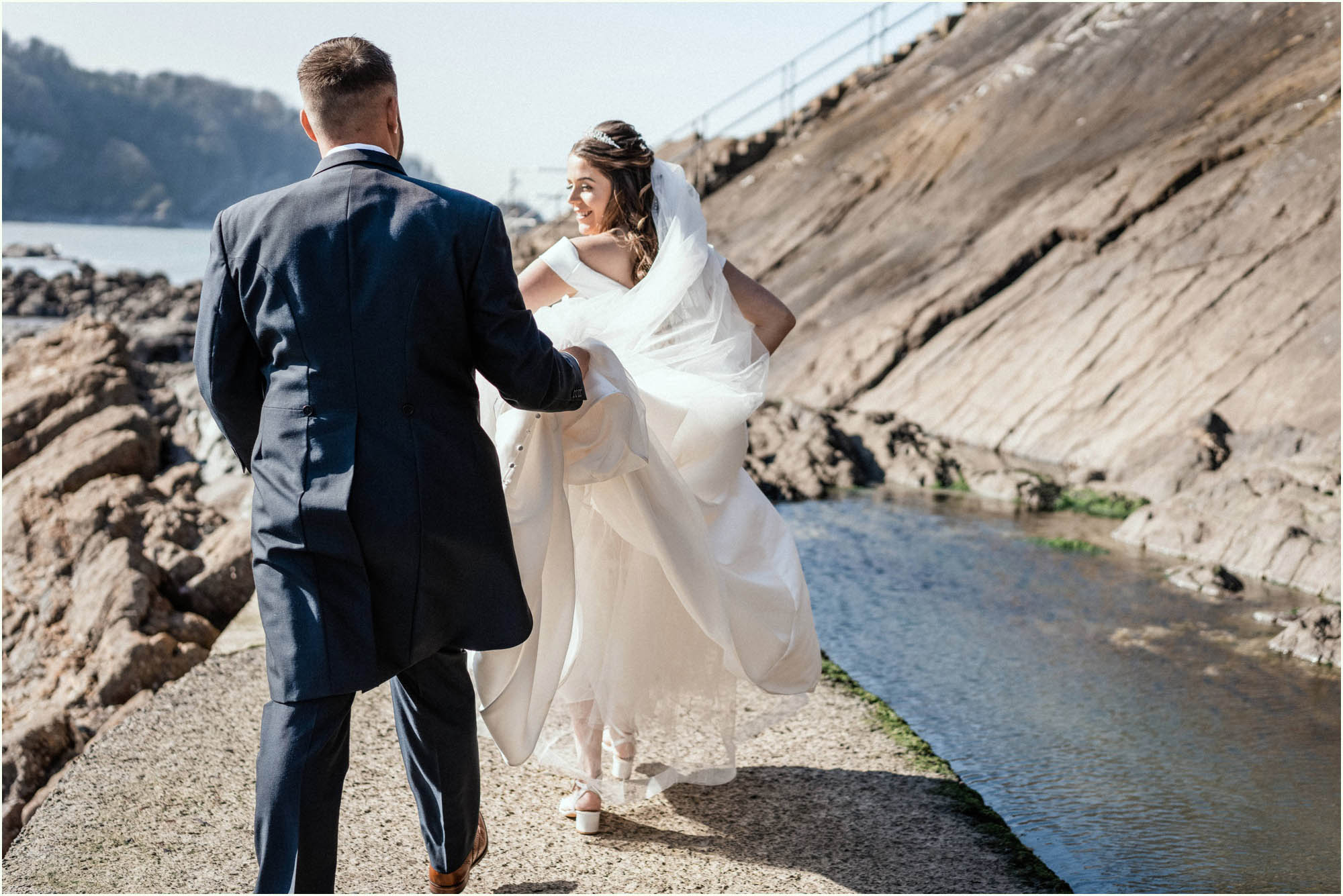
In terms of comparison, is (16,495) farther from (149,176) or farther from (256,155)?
(256,155)

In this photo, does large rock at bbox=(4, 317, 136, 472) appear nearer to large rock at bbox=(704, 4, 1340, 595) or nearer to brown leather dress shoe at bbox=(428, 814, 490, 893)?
large rock at bbox=(704, 4, 1340, 595)

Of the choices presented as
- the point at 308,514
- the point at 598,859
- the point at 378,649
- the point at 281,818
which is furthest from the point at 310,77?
the point at 598,859

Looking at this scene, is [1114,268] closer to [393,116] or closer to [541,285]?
[541,285]

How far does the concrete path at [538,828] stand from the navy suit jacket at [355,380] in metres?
1.04

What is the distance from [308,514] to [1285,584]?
6640 mm

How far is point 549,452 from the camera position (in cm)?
300

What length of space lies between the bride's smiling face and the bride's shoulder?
0.05 m

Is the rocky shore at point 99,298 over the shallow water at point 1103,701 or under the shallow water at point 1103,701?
over

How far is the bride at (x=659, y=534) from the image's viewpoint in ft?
10.6

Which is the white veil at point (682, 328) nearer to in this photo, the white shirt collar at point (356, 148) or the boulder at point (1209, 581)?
the white shirt collar at point (356, 148)

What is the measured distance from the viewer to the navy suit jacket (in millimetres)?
2320

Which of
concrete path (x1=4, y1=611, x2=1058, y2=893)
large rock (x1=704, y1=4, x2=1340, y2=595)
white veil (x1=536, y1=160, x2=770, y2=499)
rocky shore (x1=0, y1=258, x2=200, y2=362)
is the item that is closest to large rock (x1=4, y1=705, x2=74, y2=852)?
concrete path (x1=4, y1=611, x2=1058, y2=893)

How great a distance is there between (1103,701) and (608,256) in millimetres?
3137

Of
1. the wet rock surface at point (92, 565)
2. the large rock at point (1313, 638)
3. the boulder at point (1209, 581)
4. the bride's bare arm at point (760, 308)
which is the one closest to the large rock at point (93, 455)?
the wet rock surface at point (92, 565)
